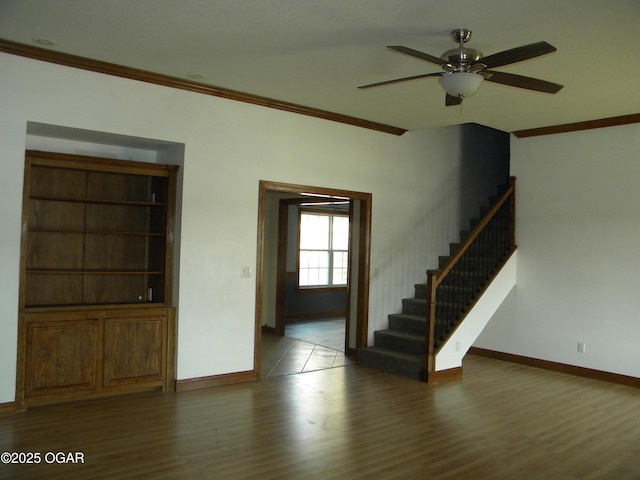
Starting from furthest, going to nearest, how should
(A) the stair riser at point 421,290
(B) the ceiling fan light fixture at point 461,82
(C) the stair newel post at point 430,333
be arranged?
(A) the stair riser at point 421,290
(C) the stair newel post at point 430,333
(B) the ceiling fan light fixture at point 461,82

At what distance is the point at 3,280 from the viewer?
13.7 feet

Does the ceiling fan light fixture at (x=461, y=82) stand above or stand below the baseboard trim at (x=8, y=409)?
above

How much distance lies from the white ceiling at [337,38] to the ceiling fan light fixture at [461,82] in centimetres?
46

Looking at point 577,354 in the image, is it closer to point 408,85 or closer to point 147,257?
point 408,85

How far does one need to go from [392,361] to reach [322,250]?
4.72m

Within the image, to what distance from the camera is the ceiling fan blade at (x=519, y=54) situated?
110 inches

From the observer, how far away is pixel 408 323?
6590mm

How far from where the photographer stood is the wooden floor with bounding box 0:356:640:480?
11.2 ft

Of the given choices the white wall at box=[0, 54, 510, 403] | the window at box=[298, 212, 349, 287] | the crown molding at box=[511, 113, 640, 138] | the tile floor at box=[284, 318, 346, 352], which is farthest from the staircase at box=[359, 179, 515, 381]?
the window at box=[298, 212, 349, 287]

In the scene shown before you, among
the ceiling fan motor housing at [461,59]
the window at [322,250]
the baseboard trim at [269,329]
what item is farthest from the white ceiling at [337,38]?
the window at [322,250]

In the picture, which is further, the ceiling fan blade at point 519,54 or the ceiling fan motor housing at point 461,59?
the ceiling fan motor housing at point 461,59

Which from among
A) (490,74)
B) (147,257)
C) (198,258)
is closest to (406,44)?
(490,74)

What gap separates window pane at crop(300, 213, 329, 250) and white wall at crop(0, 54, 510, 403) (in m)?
3.40

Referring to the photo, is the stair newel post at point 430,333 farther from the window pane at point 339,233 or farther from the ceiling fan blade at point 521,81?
the window pane at point 339,233
